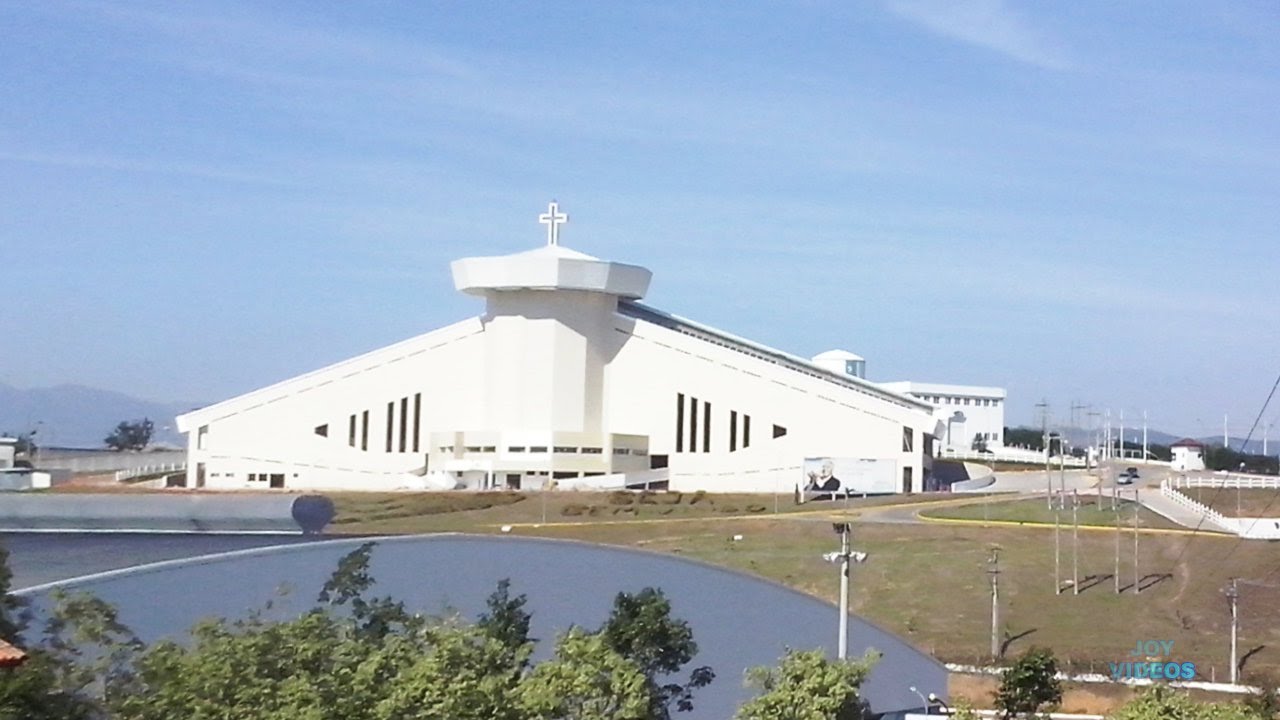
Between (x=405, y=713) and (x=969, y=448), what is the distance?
99410 millimetres

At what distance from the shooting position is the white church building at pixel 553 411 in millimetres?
63312

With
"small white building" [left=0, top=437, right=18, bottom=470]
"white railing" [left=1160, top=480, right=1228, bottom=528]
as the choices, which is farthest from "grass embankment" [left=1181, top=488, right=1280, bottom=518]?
"small white building" [left=0, top=437, right=18, bottom=470]

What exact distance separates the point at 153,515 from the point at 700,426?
4815 cm

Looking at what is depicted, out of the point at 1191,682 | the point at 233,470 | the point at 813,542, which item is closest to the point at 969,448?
the point at 233,470

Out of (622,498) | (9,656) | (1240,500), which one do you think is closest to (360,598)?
(9,656)

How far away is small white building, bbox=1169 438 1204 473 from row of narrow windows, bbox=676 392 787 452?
3117 centimetres

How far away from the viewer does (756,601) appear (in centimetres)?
1684


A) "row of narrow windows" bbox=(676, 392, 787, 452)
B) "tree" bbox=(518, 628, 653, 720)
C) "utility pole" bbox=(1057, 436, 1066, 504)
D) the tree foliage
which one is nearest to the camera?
the tree foliage

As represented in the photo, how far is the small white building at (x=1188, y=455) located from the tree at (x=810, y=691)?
7541cm

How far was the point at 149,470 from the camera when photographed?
70875 millimetres

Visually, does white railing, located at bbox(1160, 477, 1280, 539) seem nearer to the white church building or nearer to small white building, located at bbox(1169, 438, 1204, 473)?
the white church building

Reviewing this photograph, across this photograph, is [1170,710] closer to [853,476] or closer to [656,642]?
[656,642]

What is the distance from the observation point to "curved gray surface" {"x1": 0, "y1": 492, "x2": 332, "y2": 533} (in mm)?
17194

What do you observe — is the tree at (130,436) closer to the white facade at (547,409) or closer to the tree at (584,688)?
the white facade at (547,409)
